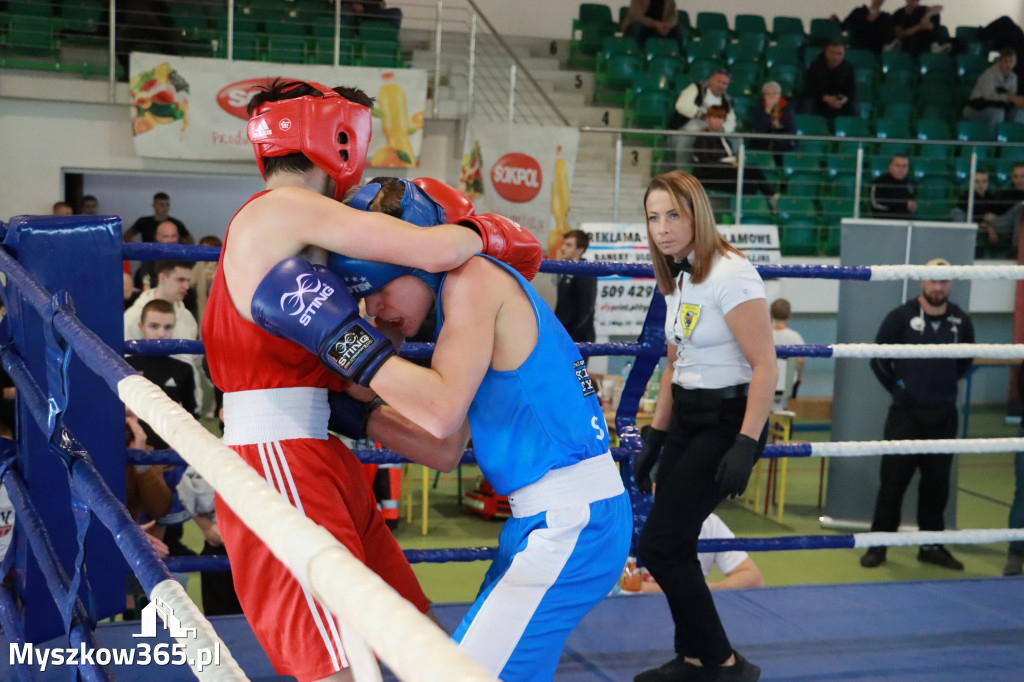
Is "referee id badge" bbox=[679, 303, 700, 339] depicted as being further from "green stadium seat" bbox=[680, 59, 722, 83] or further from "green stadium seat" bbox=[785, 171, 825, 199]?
"green stadium seat" bbox=[680, 59, 722, 83]

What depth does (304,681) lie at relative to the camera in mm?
1614

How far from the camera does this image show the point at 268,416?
171 centimetres

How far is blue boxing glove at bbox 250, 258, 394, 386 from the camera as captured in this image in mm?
1493

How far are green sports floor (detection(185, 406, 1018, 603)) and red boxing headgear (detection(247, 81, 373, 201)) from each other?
313 cm

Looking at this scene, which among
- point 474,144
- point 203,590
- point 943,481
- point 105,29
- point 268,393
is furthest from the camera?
point 105,29

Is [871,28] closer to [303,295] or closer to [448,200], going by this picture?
[448,200]

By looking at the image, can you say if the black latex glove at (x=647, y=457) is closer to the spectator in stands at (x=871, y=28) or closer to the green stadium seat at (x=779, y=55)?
the green stadium seat at (x=779, y=55)

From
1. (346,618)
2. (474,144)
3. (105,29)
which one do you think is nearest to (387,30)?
(474,144)

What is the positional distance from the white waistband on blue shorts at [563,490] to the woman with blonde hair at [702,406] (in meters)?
0.82

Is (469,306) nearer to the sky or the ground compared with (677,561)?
nearer to the sky

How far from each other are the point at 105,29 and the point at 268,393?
8.96 m

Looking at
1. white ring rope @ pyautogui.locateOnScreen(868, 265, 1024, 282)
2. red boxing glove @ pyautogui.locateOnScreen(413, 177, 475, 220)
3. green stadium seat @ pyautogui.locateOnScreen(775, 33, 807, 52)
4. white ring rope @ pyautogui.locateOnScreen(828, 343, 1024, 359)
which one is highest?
green stadium seat @ pyautogui.locateOnScreen(775, 33, 807, 52)

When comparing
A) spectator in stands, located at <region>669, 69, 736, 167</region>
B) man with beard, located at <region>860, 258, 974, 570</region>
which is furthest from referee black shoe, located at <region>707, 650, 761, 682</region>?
spectator in stands, located at <region>669, 69, 736, 167</region>

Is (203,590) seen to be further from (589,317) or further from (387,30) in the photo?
(387,30)
